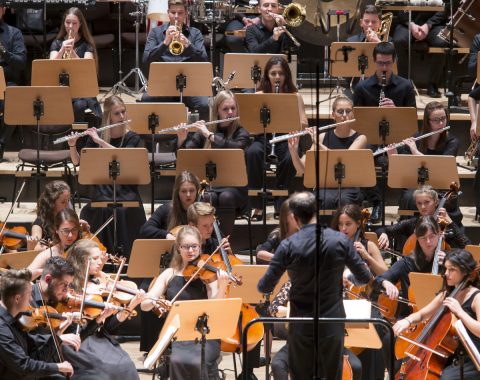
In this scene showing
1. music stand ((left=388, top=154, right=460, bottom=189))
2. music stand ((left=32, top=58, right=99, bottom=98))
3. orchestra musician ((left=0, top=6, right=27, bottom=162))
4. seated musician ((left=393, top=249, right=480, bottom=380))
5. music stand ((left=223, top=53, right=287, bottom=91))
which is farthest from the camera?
orchestra musician ((left=0, top=6, right=27, bottom=162))

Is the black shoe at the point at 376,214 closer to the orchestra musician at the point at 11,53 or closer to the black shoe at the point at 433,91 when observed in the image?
the black shoe at the point at 433,91

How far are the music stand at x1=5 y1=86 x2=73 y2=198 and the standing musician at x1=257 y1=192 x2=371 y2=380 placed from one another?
2.86m

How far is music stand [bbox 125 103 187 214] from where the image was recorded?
7964 millimetres

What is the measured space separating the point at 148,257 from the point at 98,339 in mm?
687

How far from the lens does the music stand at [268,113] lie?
779 centimetres

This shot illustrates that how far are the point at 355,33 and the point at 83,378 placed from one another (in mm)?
5125

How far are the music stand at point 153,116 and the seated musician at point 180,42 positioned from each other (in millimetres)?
821

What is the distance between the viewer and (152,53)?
9.12m

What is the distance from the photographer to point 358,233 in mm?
6871

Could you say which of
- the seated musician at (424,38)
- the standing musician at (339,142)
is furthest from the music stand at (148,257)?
the seated musician at (424,38)

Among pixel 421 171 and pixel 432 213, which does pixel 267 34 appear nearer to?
pixel 421 171

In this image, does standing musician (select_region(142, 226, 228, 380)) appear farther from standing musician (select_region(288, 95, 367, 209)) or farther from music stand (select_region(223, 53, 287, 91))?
music stand (select_region(223, 53, 287, 91))

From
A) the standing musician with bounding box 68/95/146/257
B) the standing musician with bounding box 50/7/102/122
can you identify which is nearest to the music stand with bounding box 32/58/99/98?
the standing musician with bounding box 50/7/102/122

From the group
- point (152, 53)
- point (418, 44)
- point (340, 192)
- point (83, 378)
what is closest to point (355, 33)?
point (418, 44)
